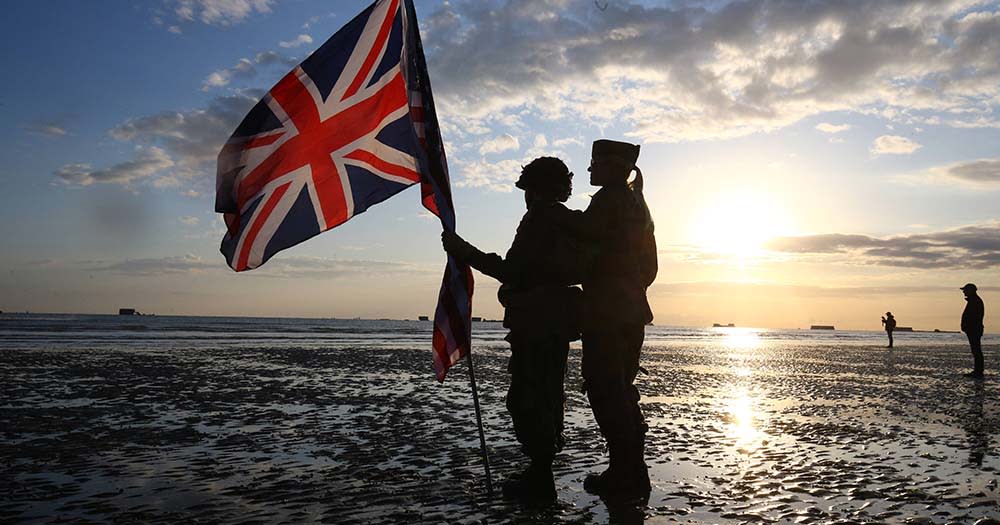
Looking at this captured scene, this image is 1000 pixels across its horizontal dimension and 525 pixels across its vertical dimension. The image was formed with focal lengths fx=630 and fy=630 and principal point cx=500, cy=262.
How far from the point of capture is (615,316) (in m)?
4.92

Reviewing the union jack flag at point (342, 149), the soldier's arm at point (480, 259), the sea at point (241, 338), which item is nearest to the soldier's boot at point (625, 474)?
the union jack flag at point (342, 149)

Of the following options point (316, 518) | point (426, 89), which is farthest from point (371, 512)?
point (426, 89)

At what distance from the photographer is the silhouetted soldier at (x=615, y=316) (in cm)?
487

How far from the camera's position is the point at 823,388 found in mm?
14531

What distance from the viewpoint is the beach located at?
438 centimetres

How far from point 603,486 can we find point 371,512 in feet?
5.84

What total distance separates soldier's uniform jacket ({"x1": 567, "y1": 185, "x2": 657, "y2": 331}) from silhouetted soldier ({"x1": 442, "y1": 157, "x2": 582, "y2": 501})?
5.6 inches

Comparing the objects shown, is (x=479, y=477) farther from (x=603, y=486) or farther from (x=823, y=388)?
(x=823, y=388)

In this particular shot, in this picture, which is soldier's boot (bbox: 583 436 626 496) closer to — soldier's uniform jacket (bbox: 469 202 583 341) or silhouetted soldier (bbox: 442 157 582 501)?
silhouetted soldier (bbox: 442 157 582 501)

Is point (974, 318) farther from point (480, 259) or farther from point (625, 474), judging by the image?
point (480, 259)

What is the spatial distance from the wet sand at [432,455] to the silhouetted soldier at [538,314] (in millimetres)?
568

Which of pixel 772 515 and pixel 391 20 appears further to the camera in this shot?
pixel 391 20

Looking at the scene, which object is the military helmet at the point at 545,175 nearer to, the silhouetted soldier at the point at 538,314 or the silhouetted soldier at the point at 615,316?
the silhouetted soldier at the point at 538,314

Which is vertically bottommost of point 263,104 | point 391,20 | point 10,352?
point 10,352
